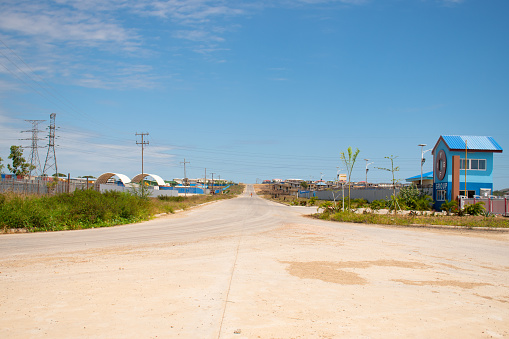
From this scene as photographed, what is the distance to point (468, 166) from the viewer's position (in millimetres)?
42969

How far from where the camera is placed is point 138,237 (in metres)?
16.1

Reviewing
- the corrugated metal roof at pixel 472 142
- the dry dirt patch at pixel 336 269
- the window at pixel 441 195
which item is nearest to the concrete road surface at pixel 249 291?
the dry dirt patch at pixel 336 269

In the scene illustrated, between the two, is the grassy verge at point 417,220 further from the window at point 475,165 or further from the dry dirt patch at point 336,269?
the window at point 475,165

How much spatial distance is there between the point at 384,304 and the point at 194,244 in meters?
8.33

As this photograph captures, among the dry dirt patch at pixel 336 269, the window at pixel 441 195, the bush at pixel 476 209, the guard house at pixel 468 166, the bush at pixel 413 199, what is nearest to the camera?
the dry dirt patch at pixel 336 269

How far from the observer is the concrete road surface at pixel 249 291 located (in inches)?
213

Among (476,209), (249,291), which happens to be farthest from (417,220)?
(249,291)

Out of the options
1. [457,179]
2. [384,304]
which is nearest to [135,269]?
[384,304]

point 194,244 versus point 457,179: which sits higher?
point 457,179

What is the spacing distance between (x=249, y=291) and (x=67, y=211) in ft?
53.8

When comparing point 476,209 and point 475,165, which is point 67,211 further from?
point 475,165

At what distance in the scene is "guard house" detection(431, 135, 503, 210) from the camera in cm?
4219

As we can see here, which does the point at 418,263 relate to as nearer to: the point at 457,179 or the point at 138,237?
the point at 138,237

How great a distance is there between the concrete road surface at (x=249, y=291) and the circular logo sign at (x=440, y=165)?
32.5 metres
